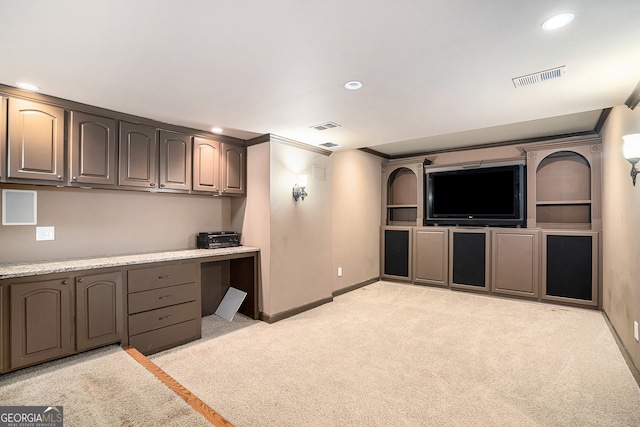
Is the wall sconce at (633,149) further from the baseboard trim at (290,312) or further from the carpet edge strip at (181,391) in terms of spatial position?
the baseboard trim at (290,312)

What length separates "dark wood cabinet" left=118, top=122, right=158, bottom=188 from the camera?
3.08 m

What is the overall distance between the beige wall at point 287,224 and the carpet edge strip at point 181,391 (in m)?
1.46

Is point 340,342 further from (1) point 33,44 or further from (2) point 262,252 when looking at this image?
(1) point 33,44

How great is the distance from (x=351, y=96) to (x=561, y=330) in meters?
3.43

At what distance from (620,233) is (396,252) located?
3.26 meters

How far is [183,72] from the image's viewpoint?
2.22m

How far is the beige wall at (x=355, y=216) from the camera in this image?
5102 millimetres

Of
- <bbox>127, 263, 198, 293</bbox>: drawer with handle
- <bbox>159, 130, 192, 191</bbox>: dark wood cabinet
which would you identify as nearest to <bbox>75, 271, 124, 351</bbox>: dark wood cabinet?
<bbox>127, 263, 198, 293</bbox>: drawer with handle

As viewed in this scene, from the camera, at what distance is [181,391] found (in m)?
2.27

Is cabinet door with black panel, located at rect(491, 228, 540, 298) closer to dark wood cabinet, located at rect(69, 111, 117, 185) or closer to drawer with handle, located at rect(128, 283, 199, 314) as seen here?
drawer with handle, located at rect(128, 283, 199, 314)

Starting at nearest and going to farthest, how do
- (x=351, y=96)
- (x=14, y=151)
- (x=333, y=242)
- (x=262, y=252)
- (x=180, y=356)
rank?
1. (x=14, y=151)
2. (x=351, y=96)
3. (x=180, y=356)
4. (x=262, y=252)
5. (x=333, y=242)

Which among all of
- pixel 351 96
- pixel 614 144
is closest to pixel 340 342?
pixel 351 96

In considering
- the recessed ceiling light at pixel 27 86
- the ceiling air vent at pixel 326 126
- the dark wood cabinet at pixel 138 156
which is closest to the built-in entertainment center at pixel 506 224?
the ceiling air vent at pixel 326 126

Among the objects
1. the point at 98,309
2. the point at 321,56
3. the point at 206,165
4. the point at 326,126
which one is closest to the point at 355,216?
the point at 326,126
